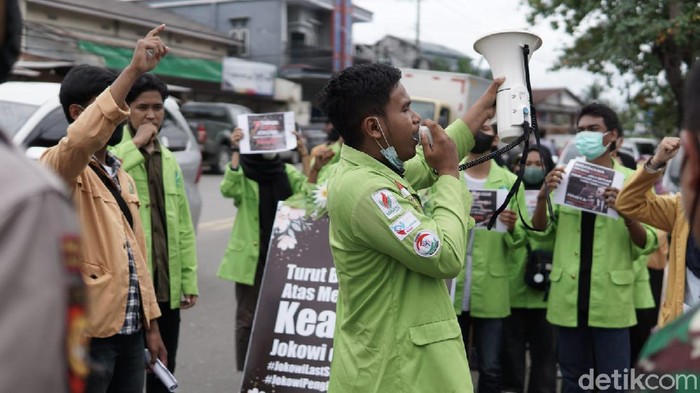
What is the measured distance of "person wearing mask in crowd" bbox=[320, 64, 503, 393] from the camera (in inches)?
94.1

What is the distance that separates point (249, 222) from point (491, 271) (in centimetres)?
180

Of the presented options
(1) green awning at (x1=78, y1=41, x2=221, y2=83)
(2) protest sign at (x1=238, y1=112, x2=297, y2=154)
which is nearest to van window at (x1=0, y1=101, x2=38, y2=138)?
(2) protest sign at (x1=238, y1=112, x2=297, y2=154)

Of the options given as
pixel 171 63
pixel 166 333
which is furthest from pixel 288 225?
pixel 171 63

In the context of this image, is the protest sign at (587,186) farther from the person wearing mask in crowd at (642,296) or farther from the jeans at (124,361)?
the jeans at (124,361)

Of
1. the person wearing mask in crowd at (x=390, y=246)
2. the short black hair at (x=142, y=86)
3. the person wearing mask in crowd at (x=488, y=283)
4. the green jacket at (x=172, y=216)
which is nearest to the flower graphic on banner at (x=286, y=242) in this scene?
the green jacket at (x=172, y=216)

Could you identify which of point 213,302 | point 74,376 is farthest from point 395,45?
point 74,376

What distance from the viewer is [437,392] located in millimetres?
2441

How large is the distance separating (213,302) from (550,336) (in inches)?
146

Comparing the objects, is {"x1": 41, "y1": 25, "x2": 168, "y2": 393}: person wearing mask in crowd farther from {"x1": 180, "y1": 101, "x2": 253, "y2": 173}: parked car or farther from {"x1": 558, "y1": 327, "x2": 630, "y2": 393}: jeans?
{"x1": 180, "y1": 101, "x2": 253, "y2": 173}: parked car

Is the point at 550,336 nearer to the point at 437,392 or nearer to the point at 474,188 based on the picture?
the point at 474,188

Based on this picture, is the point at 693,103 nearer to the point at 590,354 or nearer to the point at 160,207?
the point at 160,207

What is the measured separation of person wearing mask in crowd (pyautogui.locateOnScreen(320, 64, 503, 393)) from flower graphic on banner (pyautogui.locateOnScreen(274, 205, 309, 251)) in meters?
2.33

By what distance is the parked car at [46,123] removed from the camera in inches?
248

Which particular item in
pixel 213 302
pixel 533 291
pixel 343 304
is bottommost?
pixel 213 302
